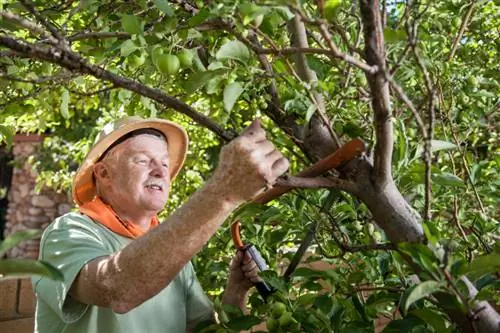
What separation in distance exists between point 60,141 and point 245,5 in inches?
355

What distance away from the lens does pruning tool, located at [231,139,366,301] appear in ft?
4.85

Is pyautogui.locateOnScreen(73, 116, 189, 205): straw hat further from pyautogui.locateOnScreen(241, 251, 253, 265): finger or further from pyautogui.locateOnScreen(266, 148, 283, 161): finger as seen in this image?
pyautogui.locateOnScreen(266, 148, 283, 161): finger

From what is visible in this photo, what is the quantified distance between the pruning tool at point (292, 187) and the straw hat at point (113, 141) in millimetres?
485

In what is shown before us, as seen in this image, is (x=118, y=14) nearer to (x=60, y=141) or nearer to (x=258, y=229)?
(x=258, y=229)

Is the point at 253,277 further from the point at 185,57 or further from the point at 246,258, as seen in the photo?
the point at 185,57

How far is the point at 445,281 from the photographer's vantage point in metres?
1.21

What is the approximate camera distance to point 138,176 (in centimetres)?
215

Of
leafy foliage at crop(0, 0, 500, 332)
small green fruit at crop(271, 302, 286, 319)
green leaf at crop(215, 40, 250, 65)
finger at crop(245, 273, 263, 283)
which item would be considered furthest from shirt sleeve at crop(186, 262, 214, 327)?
green leaf at crop(215, 40, 250, 65)

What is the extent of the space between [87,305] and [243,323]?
Result: 0.38m

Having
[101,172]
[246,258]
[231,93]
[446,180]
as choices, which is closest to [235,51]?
[231,93]

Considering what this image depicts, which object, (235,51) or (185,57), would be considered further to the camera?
(185,57)

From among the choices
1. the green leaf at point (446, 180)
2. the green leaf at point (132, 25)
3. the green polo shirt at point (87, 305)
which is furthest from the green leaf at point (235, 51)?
the green polo shirt at point (87, 305)

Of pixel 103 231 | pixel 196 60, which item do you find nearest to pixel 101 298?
pixel 103 231

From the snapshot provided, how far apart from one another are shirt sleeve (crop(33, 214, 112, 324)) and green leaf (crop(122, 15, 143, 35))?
0.51 metres
